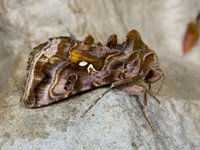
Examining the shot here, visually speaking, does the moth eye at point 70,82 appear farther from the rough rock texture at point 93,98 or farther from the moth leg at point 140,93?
the moth leg at point 140,93

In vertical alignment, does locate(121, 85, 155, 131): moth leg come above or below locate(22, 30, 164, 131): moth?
below

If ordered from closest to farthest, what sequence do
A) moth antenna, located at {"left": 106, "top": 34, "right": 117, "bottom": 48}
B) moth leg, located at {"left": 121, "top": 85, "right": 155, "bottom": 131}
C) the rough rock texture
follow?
the rough rock texture, moth leg, located at {"left": 121, "top": 85, "right": 155, "bottom": 131}, moth antenna, located at {"left": 106, "top": 34, "right": 117, "bottom": 48}

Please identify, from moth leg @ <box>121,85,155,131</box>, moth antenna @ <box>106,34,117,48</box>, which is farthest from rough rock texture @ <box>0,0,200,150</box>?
moth antenna @ <box>106,34,117,48</box>

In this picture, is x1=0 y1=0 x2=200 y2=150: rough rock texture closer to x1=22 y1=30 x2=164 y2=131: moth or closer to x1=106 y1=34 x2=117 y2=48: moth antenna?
x1=22 y1=30 x2=164 y2=131: moth

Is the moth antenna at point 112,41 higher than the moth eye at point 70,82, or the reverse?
the moth antenna at point 112,41

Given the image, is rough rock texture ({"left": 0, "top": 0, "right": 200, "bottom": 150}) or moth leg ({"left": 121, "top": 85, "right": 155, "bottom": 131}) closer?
rough rock texture ({"left": 0, "top": 0, "right": 200, "bottom": 150})

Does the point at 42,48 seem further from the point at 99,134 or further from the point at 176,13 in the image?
the point at 176,13

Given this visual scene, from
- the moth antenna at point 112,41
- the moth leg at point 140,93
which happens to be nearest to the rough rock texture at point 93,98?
the moth leg at point 140,93

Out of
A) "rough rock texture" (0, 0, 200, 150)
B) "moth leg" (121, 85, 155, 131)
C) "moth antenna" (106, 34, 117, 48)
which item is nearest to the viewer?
"rough rock texture" (0, 0, 200, 150)

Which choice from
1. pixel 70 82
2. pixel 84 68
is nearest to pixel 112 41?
pixel 84 68
